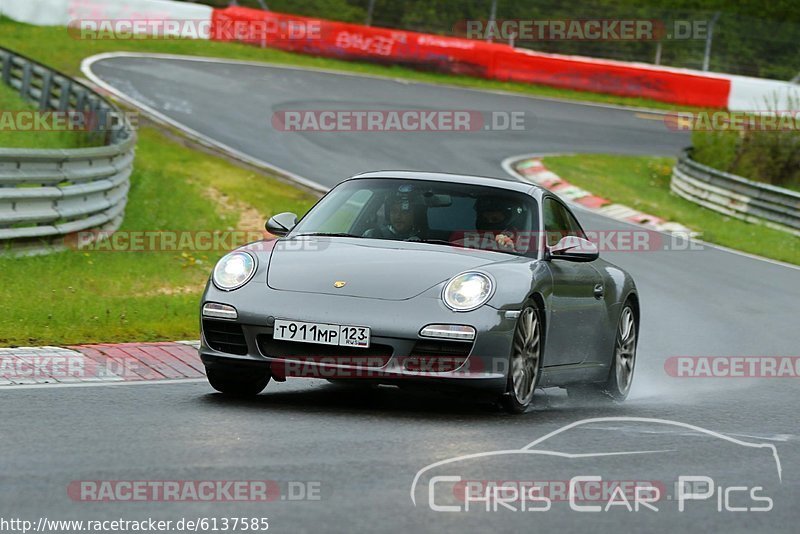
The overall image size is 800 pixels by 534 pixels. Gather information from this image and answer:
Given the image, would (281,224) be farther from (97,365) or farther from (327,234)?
(97,365)

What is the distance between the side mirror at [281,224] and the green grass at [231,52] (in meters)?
23.7

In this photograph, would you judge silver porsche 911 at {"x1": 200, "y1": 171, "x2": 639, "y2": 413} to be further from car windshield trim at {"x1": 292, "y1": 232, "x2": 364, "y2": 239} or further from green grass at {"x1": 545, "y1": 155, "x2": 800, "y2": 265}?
green grass at {"x1": 545, "y1": 155, "x2": 800, "y2": 265}

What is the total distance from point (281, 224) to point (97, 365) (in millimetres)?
1404

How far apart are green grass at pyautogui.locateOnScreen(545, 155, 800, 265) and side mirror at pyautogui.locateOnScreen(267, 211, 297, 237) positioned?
41.0ft

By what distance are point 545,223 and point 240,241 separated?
8.68 meters

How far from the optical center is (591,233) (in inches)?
778

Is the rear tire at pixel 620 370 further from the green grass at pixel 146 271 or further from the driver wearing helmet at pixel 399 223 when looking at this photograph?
the green grass at pixel 146 271

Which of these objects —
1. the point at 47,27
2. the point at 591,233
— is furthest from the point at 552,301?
the point at 47,27

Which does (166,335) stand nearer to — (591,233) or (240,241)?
(240,241)

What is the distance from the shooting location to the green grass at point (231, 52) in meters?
32.4

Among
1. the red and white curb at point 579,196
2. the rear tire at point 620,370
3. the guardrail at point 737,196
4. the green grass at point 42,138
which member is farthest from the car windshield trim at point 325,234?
the guardrail at point 737,196

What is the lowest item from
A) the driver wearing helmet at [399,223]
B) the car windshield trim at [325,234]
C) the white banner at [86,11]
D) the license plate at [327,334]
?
the white banner at [86,11]

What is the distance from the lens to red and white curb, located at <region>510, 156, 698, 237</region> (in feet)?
71.6

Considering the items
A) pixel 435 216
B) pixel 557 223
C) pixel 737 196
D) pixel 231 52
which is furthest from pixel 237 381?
pixel 231 52
